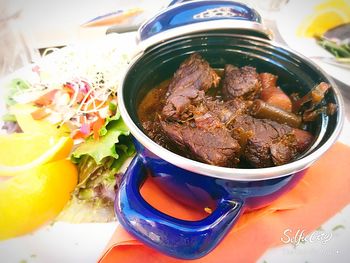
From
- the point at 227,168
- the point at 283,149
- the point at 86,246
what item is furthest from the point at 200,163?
the point at 86,246

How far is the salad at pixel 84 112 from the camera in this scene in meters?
1.32

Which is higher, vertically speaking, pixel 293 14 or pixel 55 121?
pixel 293 14

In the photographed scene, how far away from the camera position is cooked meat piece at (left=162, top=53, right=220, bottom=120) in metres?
1.04

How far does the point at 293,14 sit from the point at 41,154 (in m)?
1.94

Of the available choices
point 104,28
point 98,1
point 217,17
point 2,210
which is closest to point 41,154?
point 2,210

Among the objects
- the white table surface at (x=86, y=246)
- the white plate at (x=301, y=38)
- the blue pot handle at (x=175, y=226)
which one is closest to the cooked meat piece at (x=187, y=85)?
the blue pot handle at (x=175, y=226)

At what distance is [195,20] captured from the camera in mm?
1110

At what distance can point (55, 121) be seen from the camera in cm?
154

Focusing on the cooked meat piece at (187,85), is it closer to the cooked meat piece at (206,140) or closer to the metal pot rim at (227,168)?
the cooked meat piece at (206,140)

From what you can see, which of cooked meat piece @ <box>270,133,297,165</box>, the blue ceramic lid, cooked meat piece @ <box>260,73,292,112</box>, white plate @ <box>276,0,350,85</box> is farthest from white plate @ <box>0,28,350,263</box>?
white plate @ <box>276,0,350,85</box>

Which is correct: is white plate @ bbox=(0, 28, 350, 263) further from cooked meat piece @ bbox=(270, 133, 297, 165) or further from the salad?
cooked meat piece @ bbox=(270, 133, 297, 165)

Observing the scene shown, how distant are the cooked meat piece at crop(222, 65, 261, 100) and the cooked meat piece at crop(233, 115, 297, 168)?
0.54 ft

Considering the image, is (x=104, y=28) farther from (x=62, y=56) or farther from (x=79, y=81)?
(x=79, y=81)

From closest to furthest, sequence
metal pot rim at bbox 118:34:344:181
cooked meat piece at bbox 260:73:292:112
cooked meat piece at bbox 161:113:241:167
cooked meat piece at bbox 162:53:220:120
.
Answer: metal pot rim at bbox 118:34:344:181, cooked meat piece at bbox 161:113:241:167, cooked meat piece at bbox 162:53:220:120, cooked meat piece at bbox 260:73:292:112
